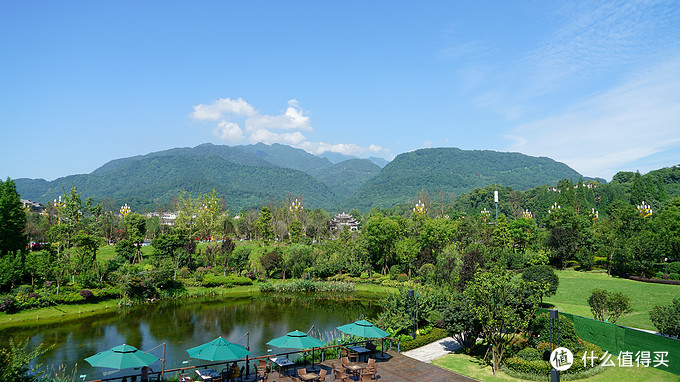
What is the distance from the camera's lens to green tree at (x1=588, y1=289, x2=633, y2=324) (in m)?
17.7

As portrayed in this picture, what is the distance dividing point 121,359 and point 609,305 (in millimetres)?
19782

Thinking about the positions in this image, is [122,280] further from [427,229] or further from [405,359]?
[427,229]

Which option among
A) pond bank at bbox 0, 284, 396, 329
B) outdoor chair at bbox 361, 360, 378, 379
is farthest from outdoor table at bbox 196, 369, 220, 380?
pond bank at bbox 0, 284, 396, 329

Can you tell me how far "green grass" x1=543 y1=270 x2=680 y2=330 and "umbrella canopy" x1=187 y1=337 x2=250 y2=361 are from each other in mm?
19780

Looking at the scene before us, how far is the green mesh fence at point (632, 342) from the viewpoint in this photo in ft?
43.5

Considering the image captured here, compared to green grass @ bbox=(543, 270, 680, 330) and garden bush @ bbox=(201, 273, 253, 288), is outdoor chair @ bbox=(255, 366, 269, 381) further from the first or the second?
garden bush @ bbox=(201, 273, 253, 288)

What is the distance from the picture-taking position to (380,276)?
37.6 metres

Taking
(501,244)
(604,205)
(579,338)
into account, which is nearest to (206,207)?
(501,244)

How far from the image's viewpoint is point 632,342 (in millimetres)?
14344

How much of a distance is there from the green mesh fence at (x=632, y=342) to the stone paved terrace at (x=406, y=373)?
237 inches

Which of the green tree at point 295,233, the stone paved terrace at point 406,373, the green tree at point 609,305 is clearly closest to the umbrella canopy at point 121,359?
the stone paved terrace at point 406,373

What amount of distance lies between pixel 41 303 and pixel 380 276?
86.5 ft

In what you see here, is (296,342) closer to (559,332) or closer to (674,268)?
(559,332)

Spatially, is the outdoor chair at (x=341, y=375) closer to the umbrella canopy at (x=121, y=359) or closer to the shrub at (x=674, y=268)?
the umbrella canopy at (x=121, y=359)
